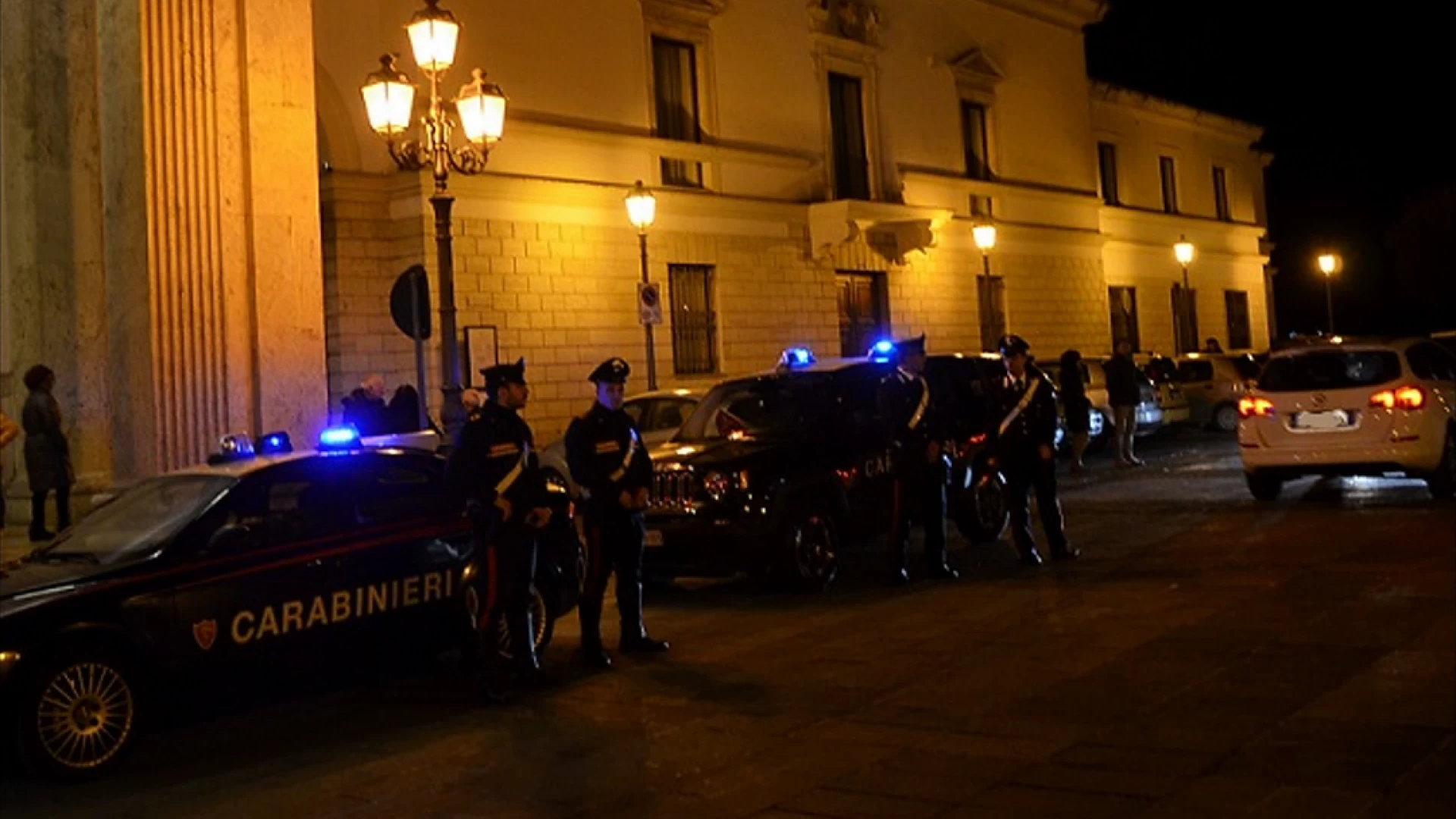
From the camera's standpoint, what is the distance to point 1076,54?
3616 centimetres

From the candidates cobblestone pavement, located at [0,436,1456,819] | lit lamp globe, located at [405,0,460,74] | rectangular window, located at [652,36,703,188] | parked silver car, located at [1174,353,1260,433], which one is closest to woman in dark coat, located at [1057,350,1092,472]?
rectangular window, located at [652,36,703,188]

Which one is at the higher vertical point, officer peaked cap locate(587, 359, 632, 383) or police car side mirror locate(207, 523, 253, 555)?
officer peaked cap locate(587, 359, 632, 383)

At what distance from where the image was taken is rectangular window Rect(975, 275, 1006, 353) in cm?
3197

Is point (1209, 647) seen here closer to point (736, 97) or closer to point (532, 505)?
point (532, 505)

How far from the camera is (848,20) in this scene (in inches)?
1131

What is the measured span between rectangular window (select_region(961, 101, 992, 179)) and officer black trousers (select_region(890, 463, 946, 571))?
70.1ft

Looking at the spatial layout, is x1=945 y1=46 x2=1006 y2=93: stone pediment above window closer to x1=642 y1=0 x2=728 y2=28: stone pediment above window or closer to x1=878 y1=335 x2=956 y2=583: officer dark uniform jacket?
x1=642 y1=0 x2=728 y2=28: stone pediment above window

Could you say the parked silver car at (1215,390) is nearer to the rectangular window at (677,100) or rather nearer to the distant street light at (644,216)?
the rectangular window at (677,100)

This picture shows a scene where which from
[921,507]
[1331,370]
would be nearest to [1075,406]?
[1331,370]

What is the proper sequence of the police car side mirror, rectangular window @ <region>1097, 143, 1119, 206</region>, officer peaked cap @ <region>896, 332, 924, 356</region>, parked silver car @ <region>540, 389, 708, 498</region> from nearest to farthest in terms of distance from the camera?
the police car side mirror → officer peaked cap @ <region>896, 332, 924, 356</region> → parked silver car @ <region>540, 389, 708, 498</region> → rectangular window @ <region>1097, 143, 1119, 206</region>

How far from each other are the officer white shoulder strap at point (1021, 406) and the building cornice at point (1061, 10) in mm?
22616

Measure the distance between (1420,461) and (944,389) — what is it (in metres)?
4.59

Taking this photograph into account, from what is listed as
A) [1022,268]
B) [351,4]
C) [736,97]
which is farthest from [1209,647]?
[1022,268]

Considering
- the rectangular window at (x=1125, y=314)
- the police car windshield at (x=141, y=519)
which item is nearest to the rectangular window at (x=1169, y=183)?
the rectangular window at (x=1125, y=314)
